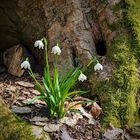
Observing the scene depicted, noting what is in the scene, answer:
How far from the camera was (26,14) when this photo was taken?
4.99 metres

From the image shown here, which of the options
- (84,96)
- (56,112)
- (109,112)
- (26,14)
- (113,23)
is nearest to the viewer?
(56,112)

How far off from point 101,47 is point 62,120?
134cm

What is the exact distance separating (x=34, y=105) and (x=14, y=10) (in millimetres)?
2014

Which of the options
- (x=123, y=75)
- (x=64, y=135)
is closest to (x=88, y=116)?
(x=64, y=135)

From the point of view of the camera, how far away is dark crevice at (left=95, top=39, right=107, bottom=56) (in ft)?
14.4

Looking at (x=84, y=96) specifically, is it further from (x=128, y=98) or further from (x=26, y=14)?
(x=26, y=14)

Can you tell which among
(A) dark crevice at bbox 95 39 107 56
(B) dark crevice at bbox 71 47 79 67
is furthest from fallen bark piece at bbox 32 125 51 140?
(A) dark crevice at bbox 95 39 107 56

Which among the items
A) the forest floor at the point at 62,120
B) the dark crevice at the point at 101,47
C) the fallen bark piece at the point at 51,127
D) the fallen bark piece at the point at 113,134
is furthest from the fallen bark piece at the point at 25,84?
the fallen bark piece at the point at 113,134

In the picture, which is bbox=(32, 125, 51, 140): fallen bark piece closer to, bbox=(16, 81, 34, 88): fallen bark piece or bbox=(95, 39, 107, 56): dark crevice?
bbox=(16, 81, 34, 88): fallen bark piece

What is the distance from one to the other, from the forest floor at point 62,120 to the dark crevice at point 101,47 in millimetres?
881

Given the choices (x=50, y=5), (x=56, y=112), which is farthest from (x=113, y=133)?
(x=50, y=5)

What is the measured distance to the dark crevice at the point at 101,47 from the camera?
440cm

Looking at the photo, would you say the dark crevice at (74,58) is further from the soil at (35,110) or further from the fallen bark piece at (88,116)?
the fallen bark piece at (88,116)

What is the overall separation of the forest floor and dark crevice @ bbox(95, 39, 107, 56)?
0.88 meters
